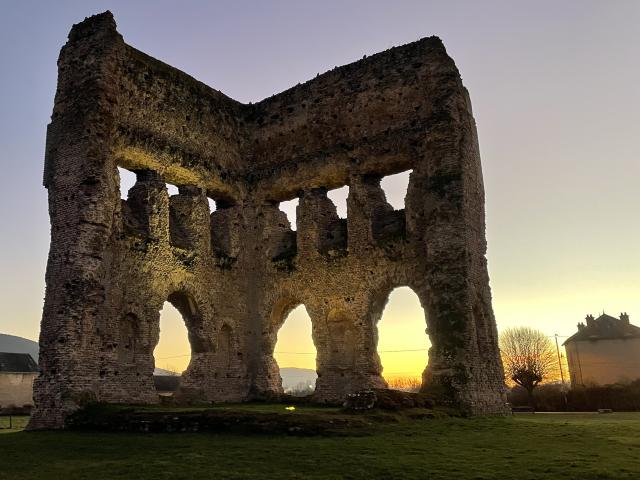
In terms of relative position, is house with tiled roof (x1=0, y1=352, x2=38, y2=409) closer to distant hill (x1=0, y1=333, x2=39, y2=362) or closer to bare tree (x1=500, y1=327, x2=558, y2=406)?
bare tree (x1=500, y1=327, x2=558, y2=406)

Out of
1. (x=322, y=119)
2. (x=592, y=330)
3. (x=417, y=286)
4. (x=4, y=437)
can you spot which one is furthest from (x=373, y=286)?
(x=592, y=330)

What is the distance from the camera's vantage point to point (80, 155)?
14.4 metres

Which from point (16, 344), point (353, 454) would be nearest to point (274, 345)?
point (353, 454)

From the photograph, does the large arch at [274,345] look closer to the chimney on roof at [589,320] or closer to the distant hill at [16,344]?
the chimney on roof at [589,320]

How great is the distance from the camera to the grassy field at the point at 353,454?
6684 millimetres

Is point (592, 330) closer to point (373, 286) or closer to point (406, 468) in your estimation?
point (373, 286)

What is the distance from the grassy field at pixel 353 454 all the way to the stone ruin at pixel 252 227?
3479 mm

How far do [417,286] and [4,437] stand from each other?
10.0 m

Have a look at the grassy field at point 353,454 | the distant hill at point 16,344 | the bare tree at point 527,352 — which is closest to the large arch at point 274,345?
the grassy field at point 353,454

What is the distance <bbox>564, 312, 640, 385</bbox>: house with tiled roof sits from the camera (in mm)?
41125

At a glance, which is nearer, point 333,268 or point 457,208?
point 457,208

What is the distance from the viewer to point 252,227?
1941 cm

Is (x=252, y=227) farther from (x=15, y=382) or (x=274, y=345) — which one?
(x=15, y=382)

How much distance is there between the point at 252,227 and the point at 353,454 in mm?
12303
